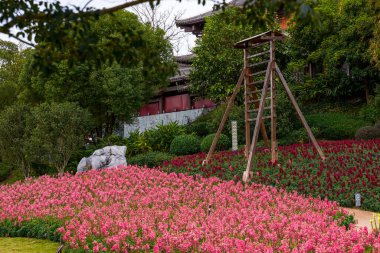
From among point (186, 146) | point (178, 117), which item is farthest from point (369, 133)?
point (178, 117)

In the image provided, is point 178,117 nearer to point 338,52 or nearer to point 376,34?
point 338,52

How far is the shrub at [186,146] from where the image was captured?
74.7 ft

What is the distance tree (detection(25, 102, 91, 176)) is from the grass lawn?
35.9 ft

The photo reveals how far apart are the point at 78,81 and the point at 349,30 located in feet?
42.3

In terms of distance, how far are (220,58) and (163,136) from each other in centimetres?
462

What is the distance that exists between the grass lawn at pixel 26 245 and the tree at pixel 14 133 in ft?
43.5

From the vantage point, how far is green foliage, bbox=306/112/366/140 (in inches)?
904

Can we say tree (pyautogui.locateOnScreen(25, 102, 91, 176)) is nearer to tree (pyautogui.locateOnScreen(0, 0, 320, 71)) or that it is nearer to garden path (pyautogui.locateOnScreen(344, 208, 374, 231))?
garden path (pyautogui.locateOnScreen(344, 208, 374, 231))

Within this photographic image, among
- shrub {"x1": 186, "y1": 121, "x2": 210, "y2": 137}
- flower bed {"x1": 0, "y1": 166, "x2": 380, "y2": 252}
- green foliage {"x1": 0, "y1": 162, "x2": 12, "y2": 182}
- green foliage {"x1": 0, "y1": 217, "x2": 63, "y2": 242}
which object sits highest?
shrub {"x1": 186, "y1": 121, "x2": 210, "y2": 137}

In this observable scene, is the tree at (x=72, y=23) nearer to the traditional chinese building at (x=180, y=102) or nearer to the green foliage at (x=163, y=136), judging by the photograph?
the green foliage at (x=163, y=136)

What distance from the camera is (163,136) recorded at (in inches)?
1004

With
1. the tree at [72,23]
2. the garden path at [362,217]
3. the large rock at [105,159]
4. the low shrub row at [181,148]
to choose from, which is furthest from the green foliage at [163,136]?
the tree at [72,23]

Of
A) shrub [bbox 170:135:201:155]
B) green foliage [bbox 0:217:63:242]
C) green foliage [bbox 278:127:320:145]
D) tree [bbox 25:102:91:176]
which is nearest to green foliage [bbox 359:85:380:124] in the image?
green foliage [bbox 278:127:320:145]

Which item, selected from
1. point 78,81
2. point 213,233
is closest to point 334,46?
point 78,81
